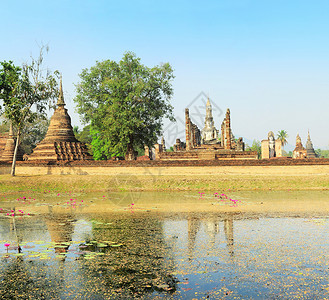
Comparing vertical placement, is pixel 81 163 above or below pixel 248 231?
above

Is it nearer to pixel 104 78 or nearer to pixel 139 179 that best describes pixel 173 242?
pixel 139 179

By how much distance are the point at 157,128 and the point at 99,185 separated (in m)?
13.5

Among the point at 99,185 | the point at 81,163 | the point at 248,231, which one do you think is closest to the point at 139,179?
the point at 99,185

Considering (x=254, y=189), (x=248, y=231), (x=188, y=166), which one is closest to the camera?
(x=248, y=231)

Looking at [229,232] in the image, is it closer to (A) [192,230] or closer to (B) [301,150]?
(A) [192,230]

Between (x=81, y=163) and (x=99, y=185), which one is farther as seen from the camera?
(x=81, y=163)

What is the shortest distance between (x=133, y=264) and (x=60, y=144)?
29631 millimetres

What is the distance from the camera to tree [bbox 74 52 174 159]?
3447 centimetres

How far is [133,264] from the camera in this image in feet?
21.8

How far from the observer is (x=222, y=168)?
27906 millimetres

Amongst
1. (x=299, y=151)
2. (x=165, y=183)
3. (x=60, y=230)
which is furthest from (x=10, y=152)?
(x=299, y=151)

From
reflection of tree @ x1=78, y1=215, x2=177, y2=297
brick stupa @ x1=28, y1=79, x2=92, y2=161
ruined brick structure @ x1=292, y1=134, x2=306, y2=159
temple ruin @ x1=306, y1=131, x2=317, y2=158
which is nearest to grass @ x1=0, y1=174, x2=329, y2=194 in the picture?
brick stupa @ x1=28, y1=79, x2=92, y2=161

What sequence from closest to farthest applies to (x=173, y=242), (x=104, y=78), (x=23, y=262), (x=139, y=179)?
(x=23, y=262), (x=173, y=242), (x=139, y=179), (x=104, y=78)

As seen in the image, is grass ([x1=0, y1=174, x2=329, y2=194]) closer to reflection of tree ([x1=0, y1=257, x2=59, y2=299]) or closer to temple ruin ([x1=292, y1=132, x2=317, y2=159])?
reflection of tree ([x1=0, y1=257, x2=59, y2=299])
